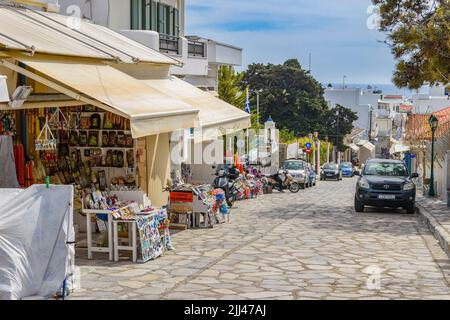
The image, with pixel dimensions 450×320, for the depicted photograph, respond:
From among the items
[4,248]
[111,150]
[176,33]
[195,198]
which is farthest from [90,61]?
[176,33]

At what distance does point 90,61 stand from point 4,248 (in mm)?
6403

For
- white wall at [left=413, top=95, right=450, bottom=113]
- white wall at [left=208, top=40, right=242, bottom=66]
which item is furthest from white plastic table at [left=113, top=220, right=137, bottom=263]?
white wall at [left=413, top=95, right=450, bottom=113]

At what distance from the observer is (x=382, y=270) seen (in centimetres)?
1088

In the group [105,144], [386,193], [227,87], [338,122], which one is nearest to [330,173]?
[227,87]

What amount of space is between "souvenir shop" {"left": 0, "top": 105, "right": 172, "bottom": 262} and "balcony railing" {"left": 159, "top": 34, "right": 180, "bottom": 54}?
7552 millimetres

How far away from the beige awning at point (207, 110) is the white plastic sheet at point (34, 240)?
721 centimetres

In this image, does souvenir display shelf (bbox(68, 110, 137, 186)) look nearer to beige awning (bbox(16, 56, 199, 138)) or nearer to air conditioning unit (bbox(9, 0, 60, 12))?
beige awning (bbox(16, 56, 199, 138))

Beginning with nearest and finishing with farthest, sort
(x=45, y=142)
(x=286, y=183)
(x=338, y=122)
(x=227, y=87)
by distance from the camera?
(x=45, y=142) < (x=286, y=183) < (x=227, y=87) < (x=338, y=122)

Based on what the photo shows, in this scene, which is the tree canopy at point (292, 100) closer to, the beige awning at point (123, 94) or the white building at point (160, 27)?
the white building at point (160, 27)

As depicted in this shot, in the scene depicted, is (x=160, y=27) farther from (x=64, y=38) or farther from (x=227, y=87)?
(x=227, y=87)

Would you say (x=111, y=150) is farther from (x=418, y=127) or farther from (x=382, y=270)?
(x=418, y=127)

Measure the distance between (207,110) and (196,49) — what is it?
1031cm

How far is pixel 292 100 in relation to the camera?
68.8m

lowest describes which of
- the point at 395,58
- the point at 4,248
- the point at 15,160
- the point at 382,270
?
the point at 382,270
